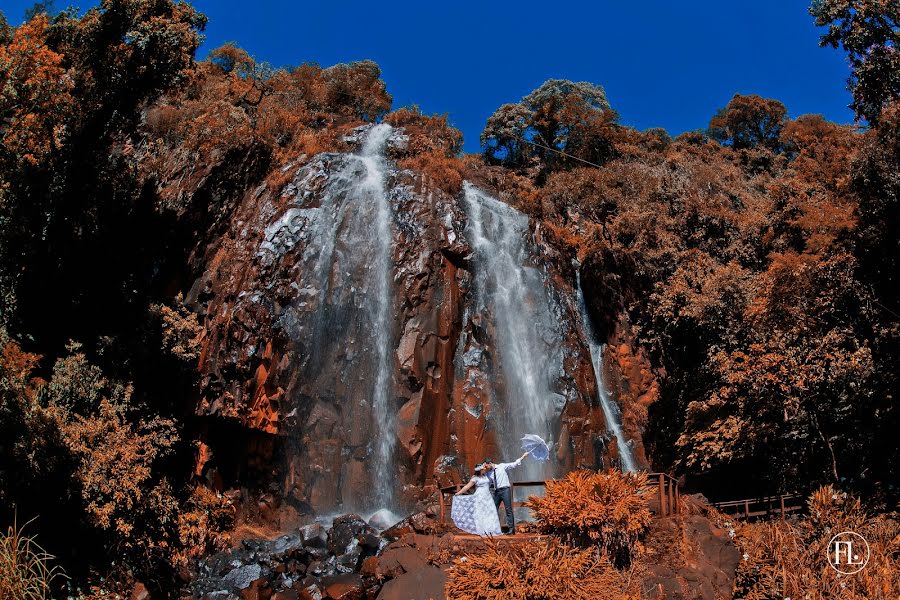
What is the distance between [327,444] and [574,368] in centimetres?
843

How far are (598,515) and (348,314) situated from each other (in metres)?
11.5

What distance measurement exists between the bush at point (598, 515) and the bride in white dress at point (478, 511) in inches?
44.4

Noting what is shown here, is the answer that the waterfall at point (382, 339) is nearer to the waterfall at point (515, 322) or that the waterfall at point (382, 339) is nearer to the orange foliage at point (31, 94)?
the waterfall at point (515, 322)

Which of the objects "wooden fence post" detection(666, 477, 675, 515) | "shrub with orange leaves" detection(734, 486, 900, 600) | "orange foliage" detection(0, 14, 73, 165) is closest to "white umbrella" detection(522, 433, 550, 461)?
"wooden fence post" detection(666, 477, 675, 515)

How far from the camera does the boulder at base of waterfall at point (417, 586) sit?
10.5 m

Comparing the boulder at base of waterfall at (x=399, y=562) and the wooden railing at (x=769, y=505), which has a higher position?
the wooden railing at (x=769, y=505)

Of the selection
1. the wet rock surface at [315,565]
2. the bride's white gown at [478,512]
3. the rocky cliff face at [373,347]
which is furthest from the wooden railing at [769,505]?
the wet rock surface at [315,565]

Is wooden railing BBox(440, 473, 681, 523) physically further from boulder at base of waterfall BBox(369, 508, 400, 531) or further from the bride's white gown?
boulder at base of waterfall BBox(369, 508, 400, 531)

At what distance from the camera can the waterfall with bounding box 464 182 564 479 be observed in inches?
763

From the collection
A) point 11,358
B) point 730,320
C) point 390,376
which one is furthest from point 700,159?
point 11,358

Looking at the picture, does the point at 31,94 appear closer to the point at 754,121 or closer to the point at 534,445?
the point at 534,445

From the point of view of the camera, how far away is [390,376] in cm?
1866

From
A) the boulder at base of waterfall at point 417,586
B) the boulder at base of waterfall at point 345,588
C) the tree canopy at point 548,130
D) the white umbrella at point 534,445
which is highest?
the tree canopy at point 548,130

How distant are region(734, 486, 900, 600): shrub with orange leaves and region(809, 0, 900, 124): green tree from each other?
1023cm
